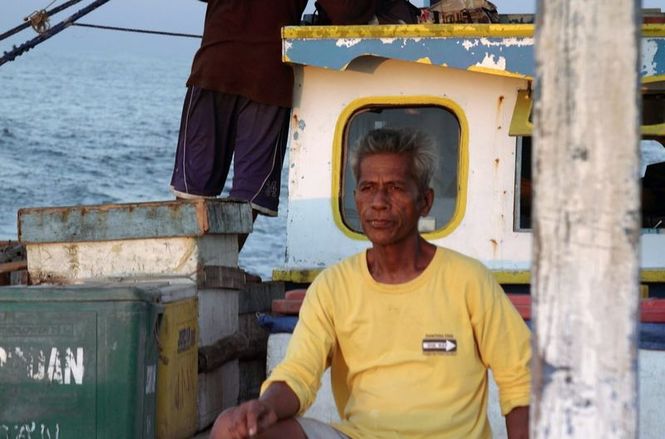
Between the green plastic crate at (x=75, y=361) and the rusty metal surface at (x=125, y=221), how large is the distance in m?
0.69

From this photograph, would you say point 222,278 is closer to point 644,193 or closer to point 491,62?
point 491,62

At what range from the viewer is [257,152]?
667 cm

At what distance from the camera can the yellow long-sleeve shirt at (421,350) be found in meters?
4.01

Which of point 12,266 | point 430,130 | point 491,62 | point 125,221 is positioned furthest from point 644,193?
point 12,266

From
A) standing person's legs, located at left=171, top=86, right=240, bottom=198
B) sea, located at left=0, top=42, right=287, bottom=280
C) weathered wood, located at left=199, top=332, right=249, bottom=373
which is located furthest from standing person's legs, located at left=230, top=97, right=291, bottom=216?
sea, located at left=0, top=42, right=287, bottom=280

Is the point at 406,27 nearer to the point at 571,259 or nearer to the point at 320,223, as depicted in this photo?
the point at 320,223

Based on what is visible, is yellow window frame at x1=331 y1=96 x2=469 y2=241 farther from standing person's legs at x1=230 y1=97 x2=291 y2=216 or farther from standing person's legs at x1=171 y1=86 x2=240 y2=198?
standing person's legs at x1=171 y1=86 x2=240 y2=198

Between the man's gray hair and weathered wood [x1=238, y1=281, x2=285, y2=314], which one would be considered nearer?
the man's gray hair

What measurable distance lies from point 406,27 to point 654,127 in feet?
3.78

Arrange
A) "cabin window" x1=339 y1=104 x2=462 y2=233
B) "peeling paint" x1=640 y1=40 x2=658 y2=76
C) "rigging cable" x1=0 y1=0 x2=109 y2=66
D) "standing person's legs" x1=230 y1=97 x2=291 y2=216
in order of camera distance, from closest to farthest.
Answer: "peeling paint" x1=640 y1=40 x2=658 y2=76, "cabin window" x1=339 y1=104 x2=462 y2=233, "standing person's legs" x1=230 y1=97 x2=291 y2=216, "rigging cable" x1=0 y1=0 x2=109 y2=66

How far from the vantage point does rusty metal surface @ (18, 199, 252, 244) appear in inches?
218

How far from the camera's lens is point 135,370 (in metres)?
4.80

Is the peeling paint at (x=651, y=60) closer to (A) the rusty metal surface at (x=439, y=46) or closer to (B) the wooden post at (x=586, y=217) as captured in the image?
(A) the rusty metal surface at (x=439, y=46)

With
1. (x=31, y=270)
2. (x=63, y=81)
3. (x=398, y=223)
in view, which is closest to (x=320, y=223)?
(x=31, y=270)
